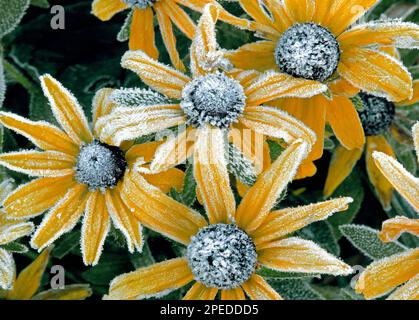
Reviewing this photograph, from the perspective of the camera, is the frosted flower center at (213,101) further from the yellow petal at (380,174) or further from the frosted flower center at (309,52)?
the yellow petal at (380,174)

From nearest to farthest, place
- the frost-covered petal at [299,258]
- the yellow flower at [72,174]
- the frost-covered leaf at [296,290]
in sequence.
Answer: the frost-covered petal at [299,258] < the yellow flower at [72,174] < the frost-covered leaf at [296,290]

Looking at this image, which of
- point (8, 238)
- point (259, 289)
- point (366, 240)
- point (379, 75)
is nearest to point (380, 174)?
point (366, 240)

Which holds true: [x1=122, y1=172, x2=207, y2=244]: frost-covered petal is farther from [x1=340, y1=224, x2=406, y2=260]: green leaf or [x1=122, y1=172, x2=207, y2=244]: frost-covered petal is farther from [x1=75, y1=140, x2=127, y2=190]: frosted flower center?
[x1=340, y1=224, x2=406, y2=260]: green leaf

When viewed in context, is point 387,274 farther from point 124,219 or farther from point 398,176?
point 124,219

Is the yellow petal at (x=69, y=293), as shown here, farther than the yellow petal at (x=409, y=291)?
Yes

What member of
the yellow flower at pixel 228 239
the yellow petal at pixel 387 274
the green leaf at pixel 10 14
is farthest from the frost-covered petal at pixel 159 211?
the green leaf at pixel 10 14

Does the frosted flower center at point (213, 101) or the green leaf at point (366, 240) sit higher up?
the frosted flower center at point (213, 101)

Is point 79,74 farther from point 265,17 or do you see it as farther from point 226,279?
point 226,279
